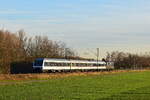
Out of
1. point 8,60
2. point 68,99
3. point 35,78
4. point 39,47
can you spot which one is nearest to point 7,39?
point 8,60

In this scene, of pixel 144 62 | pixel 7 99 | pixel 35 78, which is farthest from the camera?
pixel 144 62

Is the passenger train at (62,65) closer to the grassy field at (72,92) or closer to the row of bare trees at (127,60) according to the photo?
the grassy field at (72,92)

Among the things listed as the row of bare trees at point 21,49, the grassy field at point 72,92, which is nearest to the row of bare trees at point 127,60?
the row of bare trees at point 21,49

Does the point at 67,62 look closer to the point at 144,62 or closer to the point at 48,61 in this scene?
the point at 48,61

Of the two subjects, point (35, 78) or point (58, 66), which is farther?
point (58, 66)

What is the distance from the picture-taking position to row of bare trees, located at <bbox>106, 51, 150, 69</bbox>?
139 m

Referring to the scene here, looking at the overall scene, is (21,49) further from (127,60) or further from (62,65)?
(127,60)

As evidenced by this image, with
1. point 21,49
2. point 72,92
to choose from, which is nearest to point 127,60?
point 21,49

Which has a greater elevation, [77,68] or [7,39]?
[7,39]

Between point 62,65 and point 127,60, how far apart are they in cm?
7840

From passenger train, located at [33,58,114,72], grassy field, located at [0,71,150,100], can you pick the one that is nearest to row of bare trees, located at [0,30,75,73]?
passenger train, located at [33,58,114,72]

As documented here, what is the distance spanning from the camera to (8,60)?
7481 cm

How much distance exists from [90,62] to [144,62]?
3102 inches

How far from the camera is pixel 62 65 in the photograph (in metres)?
67.9
